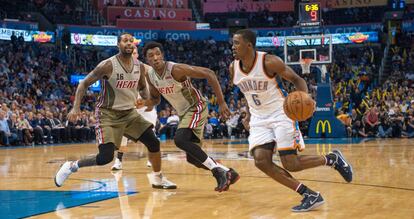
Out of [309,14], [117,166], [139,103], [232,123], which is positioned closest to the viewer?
[139,103]

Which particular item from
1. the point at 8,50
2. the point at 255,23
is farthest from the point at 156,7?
the point at 8,50

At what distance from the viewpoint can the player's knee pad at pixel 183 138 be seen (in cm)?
693

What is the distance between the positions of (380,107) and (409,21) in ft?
43.9

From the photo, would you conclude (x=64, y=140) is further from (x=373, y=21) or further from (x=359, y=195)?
(x=373, y=21)

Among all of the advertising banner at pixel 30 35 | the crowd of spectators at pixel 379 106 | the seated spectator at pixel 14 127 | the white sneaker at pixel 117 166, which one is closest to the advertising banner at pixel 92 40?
the advertising banner at pixel 30 35

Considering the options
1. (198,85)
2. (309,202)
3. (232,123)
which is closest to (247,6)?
(198,85)

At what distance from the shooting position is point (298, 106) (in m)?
5.37

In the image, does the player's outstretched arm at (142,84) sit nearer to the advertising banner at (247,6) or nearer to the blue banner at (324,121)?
the blue banner at (324,121)

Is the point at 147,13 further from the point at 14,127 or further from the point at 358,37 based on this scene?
the point at 14,127

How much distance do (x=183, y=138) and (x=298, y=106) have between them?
1.95m

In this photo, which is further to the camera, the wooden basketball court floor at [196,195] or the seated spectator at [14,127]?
the seated spectator at [14,127]

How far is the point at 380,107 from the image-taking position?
21.5 metres

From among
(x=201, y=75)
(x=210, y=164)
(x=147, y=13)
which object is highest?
(x=147, y=13)

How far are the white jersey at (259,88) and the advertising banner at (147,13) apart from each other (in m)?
29.5
